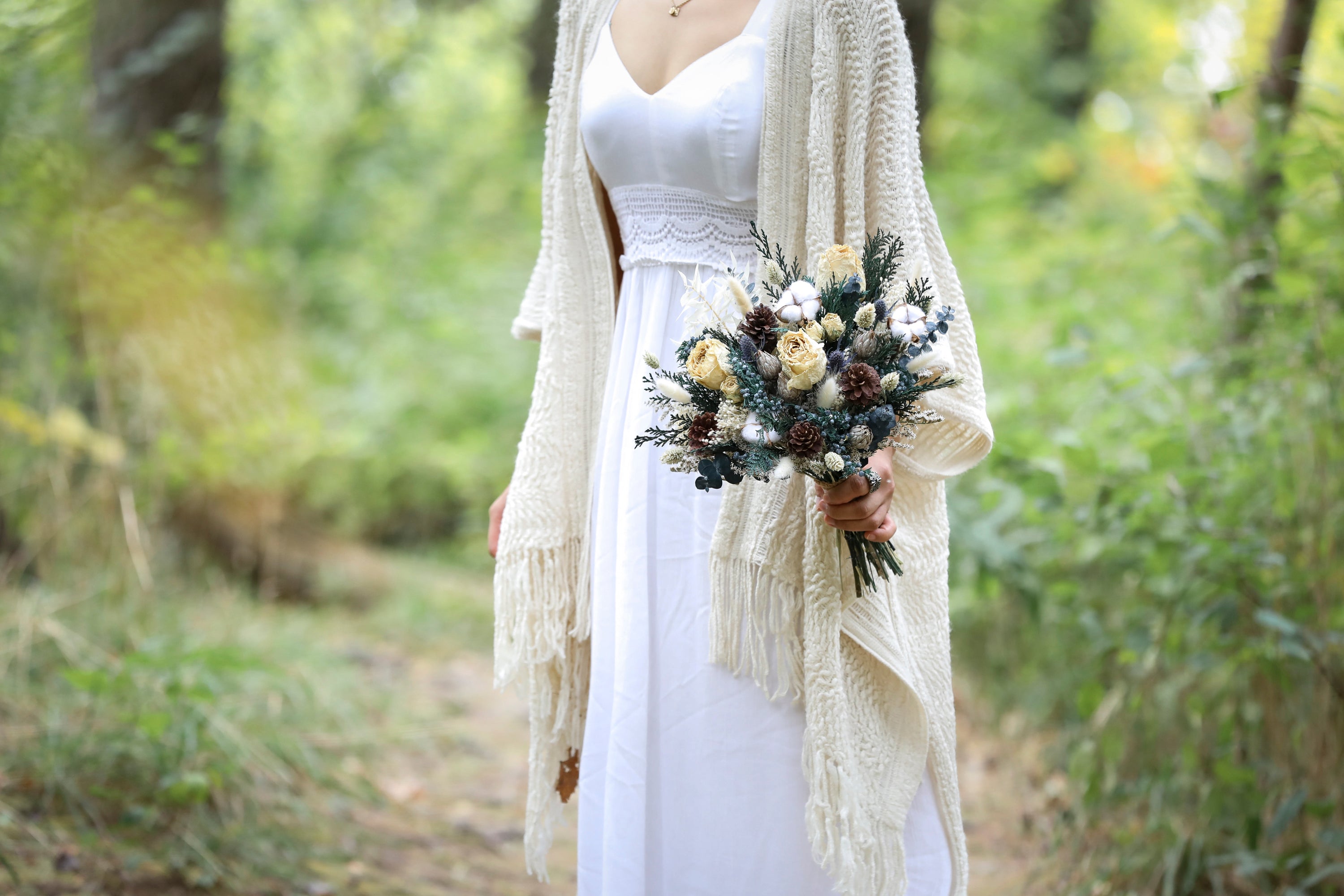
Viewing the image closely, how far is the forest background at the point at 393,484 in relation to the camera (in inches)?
104

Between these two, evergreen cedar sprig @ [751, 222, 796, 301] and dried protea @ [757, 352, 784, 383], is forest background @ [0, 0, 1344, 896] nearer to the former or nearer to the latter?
evergreen cedar sprig @ [751, 222, 796, 301]

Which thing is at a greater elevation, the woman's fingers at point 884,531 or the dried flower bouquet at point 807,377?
the dried flower bouquet at point 807,377

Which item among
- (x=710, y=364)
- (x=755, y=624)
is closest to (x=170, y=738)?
(x=755, y=624)

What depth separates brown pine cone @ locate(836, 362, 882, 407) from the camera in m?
1.18

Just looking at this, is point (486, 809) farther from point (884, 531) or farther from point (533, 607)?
point (884, 531)

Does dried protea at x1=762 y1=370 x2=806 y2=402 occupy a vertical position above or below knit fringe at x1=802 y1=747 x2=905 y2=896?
above

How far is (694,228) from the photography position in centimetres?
160

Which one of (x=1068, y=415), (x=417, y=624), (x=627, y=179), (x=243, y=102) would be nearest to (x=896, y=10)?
(x=627, y=179)

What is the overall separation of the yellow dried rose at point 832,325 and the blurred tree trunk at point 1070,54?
10860 millimetres

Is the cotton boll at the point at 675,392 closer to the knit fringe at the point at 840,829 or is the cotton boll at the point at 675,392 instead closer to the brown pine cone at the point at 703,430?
the brown pine cone at the point at 703,430

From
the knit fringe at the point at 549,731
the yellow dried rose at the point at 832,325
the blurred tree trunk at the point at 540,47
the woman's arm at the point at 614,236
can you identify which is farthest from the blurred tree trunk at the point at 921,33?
the blurred tree trunk at the point at 540,47

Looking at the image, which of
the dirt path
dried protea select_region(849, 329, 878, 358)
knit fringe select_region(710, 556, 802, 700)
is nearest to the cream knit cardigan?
knit fringe select_region(710, 556, 802, 700)

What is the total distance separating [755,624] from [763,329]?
450 mm

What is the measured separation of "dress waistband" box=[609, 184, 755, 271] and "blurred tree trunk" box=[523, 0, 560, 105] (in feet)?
25.9
